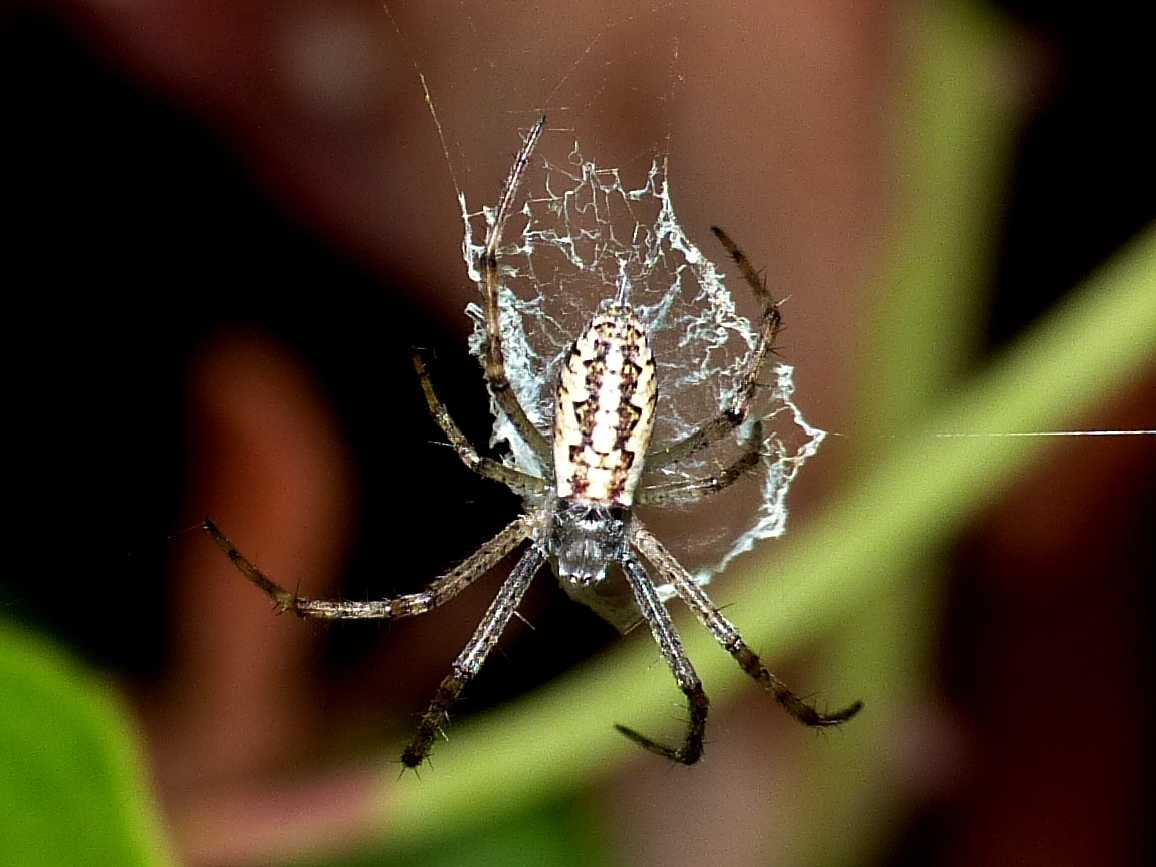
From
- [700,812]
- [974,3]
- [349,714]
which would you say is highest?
[974,3]

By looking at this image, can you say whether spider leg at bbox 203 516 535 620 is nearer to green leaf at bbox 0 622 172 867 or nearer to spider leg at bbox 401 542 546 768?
spider leg at bbox 401 542 546 768

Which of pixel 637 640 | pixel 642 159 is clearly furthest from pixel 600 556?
pixel 642 159

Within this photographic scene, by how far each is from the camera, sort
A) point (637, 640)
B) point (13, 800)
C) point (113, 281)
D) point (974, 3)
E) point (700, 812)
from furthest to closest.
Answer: point (700, 812) → point (974, 3) → point (113, 281) → point (637, 640) → point (13, 800)

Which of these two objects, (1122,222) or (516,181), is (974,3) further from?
(516,181)

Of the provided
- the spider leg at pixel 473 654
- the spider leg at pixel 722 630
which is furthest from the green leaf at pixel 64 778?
the spider leg at pixel 722 630

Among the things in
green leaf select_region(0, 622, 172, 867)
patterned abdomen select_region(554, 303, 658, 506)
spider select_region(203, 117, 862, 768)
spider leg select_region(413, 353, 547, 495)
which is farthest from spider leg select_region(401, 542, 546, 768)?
green leaf select_region(0, 622, 172, 867)
